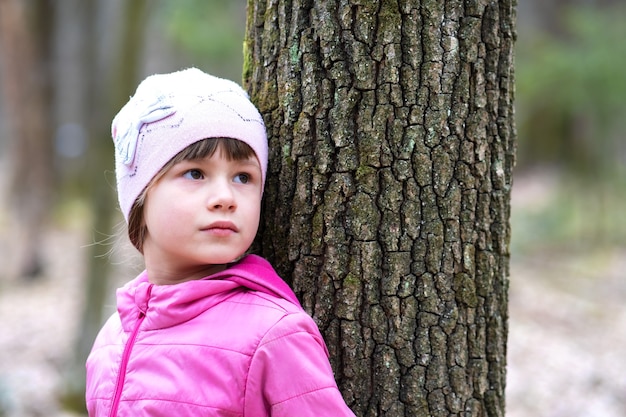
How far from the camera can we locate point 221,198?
175cm

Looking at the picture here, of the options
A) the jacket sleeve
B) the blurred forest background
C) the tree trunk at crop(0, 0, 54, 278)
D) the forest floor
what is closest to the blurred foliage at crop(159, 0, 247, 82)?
the blurred forest background

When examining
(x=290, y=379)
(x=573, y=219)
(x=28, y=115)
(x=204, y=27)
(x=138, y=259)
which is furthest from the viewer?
(x=573, y=219)

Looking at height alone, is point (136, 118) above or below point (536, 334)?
above

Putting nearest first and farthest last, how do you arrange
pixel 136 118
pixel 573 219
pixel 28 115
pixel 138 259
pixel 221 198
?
pixel 221 198 < pixel 136 118 < pixel 138 259 < pixel 28 115 < pixel 573 219

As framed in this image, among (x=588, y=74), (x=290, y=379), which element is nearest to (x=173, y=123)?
(x=290, y=379)

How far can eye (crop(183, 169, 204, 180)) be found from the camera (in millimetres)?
1805

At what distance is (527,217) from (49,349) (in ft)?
31.1

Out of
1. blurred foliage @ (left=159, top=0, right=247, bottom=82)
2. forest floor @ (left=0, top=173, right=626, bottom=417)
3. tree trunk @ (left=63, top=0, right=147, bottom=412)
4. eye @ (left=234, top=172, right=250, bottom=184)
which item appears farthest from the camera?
blurred foliage @ (left=159, top=0, right=247, bottom=82)

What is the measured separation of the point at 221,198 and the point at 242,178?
15 centimetres

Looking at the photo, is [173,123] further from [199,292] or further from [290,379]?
[290,379]

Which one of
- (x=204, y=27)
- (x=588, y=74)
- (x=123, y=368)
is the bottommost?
(x=123, y=368)

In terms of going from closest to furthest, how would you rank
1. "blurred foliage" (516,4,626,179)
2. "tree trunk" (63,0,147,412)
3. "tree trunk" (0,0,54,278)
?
"tree trunk" (63,0,147,412), "tree trunk" (0,0,54,278), "blurred foliage" (516,4,626,179)

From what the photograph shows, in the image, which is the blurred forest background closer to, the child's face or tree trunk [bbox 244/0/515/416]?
the child's face

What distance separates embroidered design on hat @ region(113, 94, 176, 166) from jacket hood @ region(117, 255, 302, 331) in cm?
38
